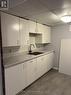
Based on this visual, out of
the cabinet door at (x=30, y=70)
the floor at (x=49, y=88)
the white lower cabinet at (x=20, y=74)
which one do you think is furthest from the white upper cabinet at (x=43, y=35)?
the floor at (x=49, y=88)

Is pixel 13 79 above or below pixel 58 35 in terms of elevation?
below

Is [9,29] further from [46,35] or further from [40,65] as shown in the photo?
[46,35]

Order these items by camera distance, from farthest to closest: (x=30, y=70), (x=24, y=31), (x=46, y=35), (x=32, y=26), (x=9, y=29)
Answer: (x=46, y=35), (x=32, y=26), (x=24, y=31), (x=30, y=70), (x=9, y=29)

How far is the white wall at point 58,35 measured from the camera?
426cm

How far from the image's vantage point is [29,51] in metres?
3.70

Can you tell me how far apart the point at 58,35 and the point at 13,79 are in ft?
10.1

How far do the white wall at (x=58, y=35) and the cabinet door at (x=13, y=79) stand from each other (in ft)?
8.43

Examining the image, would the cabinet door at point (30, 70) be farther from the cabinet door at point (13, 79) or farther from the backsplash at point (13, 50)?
the backsplash at point (13, 50)

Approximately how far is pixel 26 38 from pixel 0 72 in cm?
139

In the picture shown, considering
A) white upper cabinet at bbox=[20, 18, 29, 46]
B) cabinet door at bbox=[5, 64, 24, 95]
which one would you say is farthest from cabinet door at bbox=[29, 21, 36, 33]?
cabinet door at bbox=[5, 64, 24, 95]

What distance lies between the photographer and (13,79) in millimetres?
2236

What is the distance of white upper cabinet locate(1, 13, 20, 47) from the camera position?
7.26ft

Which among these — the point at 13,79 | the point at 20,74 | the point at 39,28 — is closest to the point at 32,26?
the point at 39,28

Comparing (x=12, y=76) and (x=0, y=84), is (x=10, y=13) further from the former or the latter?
(x=0, y=84)
